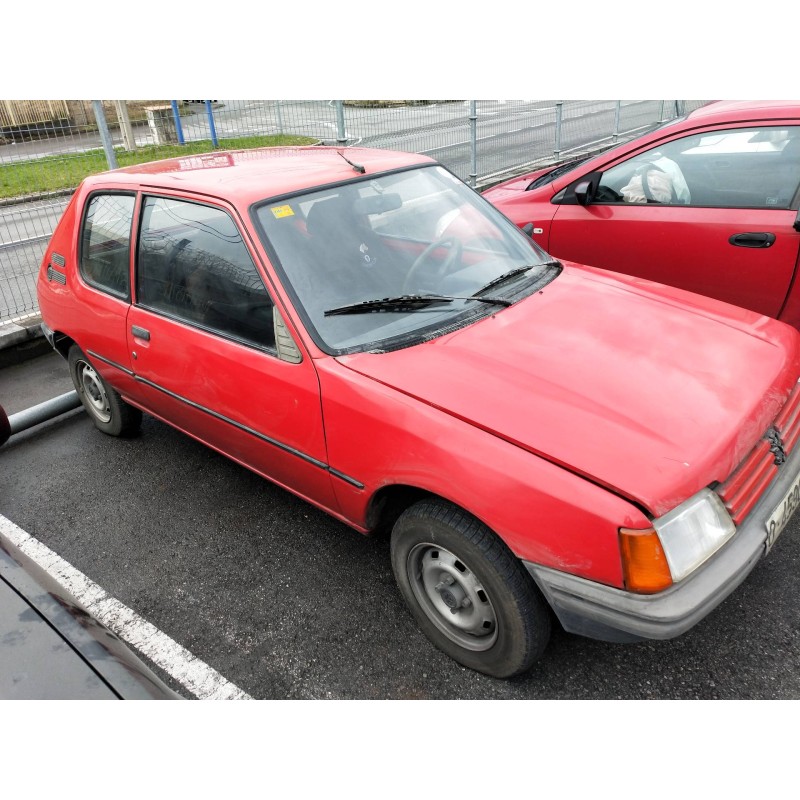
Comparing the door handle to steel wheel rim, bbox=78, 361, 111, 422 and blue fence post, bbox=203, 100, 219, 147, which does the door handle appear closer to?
steel wheel rim, bbox=78, 361, 111, 422

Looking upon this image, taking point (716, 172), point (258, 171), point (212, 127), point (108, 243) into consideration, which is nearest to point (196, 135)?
point (212, 127)

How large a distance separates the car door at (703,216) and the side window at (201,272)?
7.91 feet

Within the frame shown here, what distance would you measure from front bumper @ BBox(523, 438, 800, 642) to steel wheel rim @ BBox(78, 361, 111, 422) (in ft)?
10.1

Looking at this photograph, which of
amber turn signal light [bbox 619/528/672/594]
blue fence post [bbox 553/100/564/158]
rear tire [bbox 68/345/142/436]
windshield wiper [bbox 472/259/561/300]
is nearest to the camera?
amber turn signal light [bbox 619/528/672/594]

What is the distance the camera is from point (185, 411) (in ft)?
10.8

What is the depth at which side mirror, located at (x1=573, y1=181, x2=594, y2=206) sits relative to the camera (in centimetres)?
423

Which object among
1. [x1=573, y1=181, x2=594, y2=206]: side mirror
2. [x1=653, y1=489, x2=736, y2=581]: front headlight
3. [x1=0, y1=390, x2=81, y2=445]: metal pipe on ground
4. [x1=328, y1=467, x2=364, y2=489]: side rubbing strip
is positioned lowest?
[x1=0, y1=390, x2=81, y2=445]: metal pipe on ground

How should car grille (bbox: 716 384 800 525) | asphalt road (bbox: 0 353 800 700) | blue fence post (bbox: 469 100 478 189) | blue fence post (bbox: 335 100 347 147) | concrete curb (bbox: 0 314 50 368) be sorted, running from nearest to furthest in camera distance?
1. car grille (bbox: 716 384 800 525)
2. asphalt road (bbox: 0 353 800 700)
3. concrete curb (bbox: 0 314 50 368)
4. blue fence post (bbox: 335 100 347 147)
5. blue fence post (bbox: 469 100 478 189)

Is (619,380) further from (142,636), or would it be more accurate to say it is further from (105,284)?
(105,284)

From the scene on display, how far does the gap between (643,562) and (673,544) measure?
12cm

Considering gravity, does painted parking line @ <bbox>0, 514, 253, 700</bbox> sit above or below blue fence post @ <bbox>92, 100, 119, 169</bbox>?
below

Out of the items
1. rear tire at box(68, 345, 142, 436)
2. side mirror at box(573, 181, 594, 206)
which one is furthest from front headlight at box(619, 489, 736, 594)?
rear tire at box(68, 345, 142, 436)

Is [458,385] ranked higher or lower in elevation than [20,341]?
higher

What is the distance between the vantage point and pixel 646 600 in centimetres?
192
